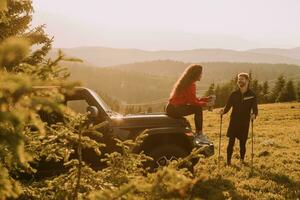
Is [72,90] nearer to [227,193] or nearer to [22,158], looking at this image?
[22,158]

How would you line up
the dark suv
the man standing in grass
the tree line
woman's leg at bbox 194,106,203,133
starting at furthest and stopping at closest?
the tree line
the man standing in grass
woman's leg at bbox 194,106,203,133
the dark suv

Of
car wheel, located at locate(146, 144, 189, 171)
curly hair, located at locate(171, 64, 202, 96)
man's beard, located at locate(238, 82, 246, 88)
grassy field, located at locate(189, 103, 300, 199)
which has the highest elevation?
curly hair, located at locate(171, 64, 202, 96)

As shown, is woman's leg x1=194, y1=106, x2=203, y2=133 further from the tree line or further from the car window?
the tree line

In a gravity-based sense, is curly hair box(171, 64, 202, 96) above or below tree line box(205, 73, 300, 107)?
above

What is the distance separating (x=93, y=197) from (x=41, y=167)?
601 cm

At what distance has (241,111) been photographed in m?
12.8

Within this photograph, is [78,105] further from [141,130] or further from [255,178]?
[255,178]

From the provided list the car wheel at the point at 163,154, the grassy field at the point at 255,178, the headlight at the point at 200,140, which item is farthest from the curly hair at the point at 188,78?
the grassy field at the point at 255,178

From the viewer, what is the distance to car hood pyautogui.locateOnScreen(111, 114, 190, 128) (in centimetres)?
902

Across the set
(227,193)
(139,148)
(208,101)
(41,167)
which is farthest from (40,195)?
(208,101)

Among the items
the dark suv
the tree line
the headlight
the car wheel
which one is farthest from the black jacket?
the tree line

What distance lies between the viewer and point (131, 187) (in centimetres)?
247

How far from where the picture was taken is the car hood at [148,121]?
29.6 ft

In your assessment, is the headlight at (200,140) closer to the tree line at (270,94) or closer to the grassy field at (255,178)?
the grassy field at (255,178)
